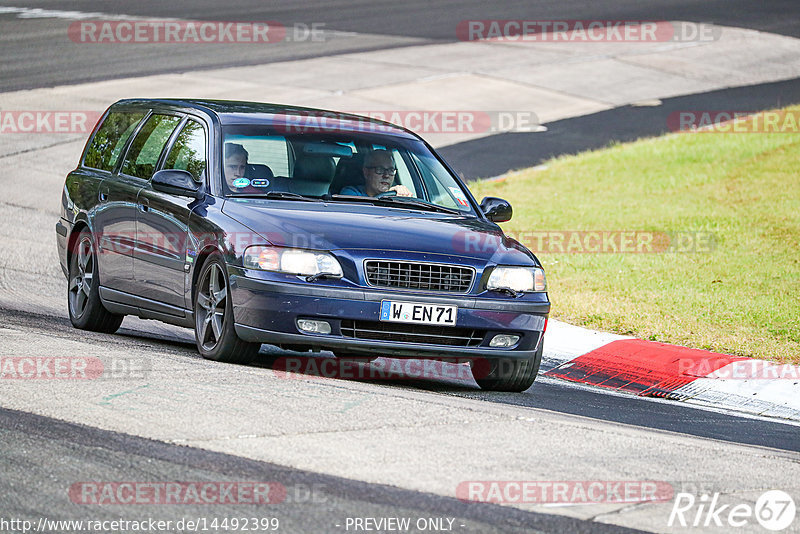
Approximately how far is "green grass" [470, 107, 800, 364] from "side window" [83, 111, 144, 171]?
4.02 metres

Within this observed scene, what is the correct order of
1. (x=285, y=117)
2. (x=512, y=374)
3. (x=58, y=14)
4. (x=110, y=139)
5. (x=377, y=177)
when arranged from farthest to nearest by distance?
(x=58, y=14), (x=110, y=139), (x=285, y=117), (x=377, y=177), (x=512, y=374)

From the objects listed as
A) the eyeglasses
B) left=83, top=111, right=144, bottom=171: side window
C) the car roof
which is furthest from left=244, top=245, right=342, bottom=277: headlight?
left=83, top=111, right=144, bottom=171: side window

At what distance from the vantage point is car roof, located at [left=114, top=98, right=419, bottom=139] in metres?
9.24

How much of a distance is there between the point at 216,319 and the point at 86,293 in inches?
83.5

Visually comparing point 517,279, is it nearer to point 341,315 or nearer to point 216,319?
point 341,315

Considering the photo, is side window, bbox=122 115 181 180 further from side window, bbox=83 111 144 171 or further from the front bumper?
the front bumper

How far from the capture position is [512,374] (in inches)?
339

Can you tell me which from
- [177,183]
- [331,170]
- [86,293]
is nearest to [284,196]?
[331,170]

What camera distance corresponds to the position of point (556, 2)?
38.9m

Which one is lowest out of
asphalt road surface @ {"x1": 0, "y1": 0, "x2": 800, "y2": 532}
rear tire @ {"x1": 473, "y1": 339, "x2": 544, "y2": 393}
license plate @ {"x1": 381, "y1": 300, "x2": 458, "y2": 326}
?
rear tire @ {"x1": 473, "y1": 339, "x2": 544, "y2": 393}

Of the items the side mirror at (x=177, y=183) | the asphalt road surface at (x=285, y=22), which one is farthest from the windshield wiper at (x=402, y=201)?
the asphalt road surface at (x=285, y=22)

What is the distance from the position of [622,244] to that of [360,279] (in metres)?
7.67

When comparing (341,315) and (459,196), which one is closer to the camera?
(341,315)

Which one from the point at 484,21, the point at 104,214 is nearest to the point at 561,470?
the point at 104,214
